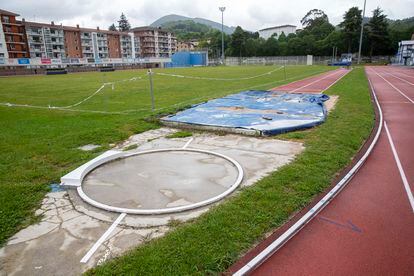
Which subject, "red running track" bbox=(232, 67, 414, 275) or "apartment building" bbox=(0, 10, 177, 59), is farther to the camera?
"apartment building" bbox=(0, 10, 177, 59)

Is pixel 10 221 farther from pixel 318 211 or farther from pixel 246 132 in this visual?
pixel 246 132

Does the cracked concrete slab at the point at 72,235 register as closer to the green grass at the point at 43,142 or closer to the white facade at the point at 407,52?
the green grass at the point at 43,142

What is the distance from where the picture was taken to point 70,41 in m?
81.4

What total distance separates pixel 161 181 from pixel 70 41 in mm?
88977

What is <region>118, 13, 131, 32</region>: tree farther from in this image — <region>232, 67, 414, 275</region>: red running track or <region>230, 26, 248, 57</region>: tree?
<region>232, 67, 414, 275</region>: red running track

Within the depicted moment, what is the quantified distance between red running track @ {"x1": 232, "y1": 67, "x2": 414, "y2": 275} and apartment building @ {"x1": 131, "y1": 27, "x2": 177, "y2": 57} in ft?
360

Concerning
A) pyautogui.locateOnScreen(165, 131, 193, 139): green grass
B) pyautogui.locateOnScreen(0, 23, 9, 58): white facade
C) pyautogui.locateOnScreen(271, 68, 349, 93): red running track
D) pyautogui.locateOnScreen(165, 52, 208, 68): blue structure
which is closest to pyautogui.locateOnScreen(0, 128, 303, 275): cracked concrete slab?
pyautogui.locateOnScreen(165, 131, 193, 139): green grass

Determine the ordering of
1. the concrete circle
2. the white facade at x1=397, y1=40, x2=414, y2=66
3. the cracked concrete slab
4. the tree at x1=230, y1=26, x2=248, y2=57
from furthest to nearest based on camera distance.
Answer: the tree at x1=230, y1=26, x2=248, y2=57 → the white facade at x1=397, y1=40, x2=414, y2=66 → the concrete circle → the cracked concrete slab

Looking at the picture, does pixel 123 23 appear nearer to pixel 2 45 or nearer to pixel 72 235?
pixel 2 45

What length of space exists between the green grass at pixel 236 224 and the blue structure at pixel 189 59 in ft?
263

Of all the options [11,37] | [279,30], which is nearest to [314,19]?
[279,30]

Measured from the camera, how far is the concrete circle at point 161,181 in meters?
4.70

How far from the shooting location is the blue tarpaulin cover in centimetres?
938

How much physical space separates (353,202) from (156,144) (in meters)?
5.11
